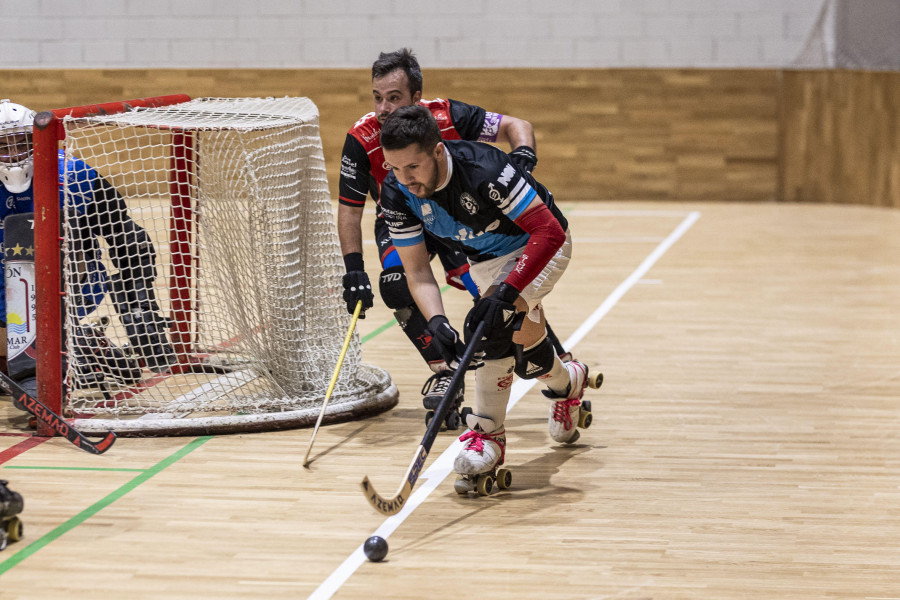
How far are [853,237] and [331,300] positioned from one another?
6.86 meters

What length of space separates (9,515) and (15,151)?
7.22 feet

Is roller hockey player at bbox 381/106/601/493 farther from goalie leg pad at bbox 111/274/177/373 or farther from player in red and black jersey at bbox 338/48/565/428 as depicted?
goalie leg pad at bbox 111/274/177/373

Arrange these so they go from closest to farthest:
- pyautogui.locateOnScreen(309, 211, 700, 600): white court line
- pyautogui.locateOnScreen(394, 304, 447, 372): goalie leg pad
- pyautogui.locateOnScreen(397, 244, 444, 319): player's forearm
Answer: pyautogui.locateOnScreen(309, 211, 700, 600): white court line
pyautogui.locateOnScreen(397, 244, 444, 319): player's forearm
pyautogui.locateOnScreen(394, 304, 447, 372): goalie leg pad

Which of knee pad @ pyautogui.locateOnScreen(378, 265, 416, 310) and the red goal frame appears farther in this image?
knee pad @ pyautogui.locateOnScreen(378, 265, 416, 310)

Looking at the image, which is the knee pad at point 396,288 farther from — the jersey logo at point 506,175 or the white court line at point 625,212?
the white court line at point 625,212

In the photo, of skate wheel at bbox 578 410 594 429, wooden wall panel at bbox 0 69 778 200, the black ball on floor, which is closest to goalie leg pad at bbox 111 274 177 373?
skate wheel at bbox 578 410 594 429

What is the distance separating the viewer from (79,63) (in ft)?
44.7

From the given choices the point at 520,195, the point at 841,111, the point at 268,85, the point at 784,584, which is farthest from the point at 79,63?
the point at 784,584

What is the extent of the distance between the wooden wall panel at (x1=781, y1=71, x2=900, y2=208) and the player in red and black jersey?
324 inches

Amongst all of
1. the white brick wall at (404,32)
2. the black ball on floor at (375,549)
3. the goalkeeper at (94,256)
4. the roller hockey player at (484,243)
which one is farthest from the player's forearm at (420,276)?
the white brick wall at (404,32)

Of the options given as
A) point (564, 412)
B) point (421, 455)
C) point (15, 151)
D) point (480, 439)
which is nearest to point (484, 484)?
point (480, 439)

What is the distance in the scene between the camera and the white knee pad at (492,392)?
14.0ft

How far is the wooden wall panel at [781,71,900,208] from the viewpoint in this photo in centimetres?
1237

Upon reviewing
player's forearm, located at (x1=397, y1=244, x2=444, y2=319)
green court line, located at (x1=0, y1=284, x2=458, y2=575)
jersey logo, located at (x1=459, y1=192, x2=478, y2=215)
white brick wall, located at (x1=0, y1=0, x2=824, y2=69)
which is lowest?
green court line, located at (x1=0, y1=284, x2=458, y2=575)
